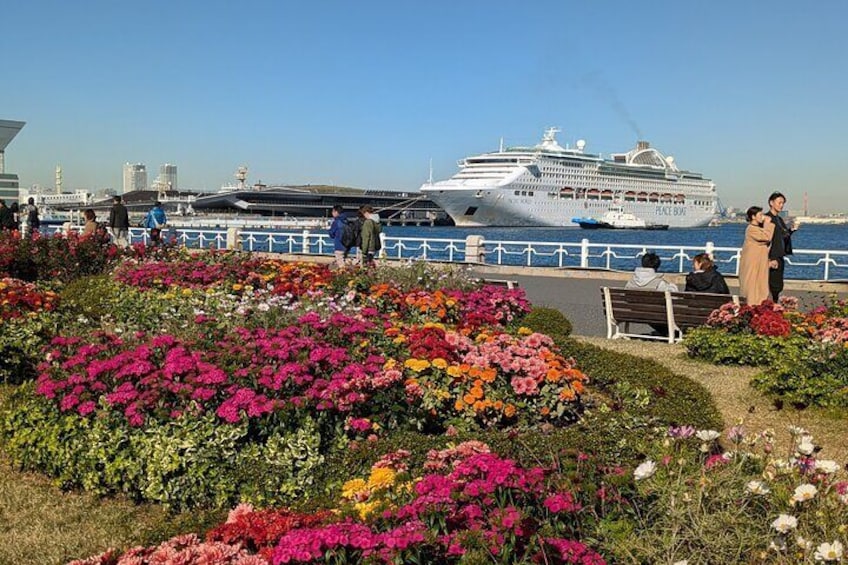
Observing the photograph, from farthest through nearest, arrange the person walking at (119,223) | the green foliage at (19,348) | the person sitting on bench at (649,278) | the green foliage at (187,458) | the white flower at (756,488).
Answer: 1. the person walking at (119,223)
2. the person sitting on bench at (649,278)
3. the green foliage at (19,348)
4. the green foliage at (187,458)
5. the white flower at (756,488)

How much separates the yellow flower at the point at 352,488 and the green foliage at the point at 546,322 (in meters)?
5.05

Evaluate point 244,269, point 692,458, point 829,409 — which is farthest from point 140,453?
point 244,269

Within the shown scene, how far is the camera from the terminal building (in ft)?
95.0

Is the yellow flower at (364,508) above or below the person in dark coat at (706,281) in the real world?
below

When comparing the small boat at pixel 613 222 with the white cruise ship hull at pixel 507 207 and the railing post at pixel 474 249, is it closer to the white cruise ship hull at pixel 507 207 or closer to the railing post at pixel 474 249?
the white cruise ship hull at pixel 507 207

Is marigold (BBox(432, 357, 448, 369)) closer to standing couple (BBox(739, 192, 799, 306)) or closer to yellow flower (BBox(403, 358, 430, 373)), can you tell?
yellow flower (BBox(403, 358, 430, 373))

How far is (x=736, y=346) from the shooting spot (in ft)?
25.3

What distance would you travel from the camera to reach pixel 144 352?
496cm

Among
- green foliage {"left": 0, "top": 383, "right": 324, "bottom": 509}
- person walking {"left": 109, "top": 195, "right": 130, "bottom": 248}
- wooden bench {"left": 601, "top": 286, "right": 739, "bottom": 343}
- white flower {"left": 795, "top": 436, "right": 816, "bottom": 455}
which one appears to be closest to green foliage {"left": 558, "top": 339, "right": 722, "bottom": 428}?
white flower {"left": 795, "top": 436, "right": 816, "bottom": 455}

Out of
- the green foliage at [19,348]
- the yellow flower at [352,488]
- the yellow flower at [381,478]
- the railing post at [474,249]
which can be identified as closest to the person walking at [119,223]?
the railing post at [474,249]

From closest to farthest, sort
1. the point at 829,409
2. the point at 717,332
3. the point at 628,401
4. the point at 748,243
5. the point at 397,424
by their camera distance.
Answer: the point at 397,424 < the point at 628,401 < the point at 829,409 < the point at 717,332 < the point at 748,243

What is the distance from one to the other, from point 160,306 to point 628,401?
16.1 ft

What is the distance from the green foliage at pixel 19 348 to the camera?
6.63m

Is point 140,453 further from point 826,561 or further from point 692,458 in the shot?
point 826,561
